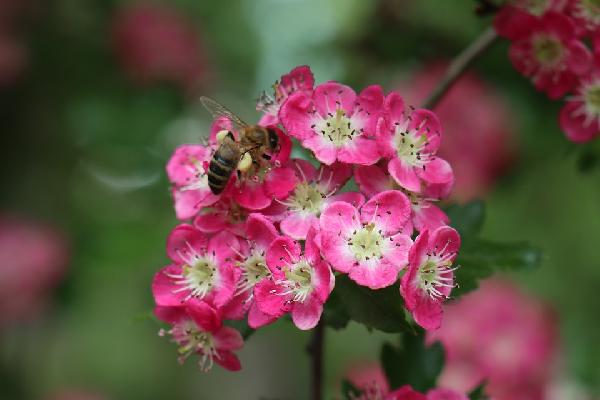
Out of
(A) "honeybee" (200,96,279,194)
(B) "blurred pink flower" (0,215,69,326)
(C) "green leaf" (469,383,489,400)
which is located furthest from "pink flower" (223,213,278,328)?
(B) "blurred pink flower" (0,215,69,326)

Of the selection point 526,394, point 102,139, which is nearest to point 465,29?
point 526,394

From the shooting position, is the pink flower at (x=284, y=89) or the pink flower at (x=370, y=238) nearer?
the pink flower at (x=370, y=238)

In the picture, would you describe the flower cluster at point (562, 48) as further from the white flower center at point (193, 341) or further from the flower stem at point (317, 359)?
the white flower center at point (193, 341)

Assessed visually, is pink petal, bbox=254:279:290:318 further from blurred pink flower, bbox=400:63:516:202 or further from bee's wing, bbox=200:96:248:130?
blurred pink flower, bbox=400:63:516:202

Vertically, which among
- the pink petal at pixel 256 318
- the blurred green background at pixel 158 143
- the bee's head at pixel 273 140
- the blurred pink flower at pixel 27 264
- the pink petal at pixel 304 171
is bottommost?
the blurred pink flower at pixel 27 264

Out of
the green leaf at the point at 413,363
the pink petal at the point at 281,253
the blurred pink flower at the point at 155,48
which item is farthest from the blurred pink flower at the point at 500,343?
the blurred pink flower at the point at 155,48

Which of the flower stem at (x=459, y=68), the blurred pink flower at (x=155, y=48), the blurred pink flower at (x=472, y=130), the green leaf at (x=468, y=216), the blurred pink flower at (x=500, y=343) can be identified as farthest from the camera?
the blurred pink flower at (x=155, y=48)

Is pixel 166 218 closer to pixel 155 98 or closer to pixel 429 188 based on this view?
pixel 155 98

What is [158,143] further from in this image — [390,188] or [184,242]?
[390,188]

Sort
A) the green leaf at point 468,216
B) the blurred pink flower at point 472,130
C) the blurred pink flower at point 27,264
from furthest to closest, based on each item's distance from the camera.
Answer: the blurred pink flower at point 27,264 < the blurred pink flower at point 472,130 < the green leaf at point 468,216
